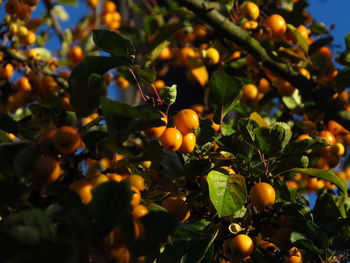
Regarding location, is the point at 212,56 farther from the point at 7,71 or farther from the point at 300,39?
the point at 7,71

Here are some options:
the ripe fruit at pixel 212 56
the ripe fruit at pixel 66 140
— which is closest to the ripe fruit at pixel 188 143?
the ripe fruit at pixel 66 140

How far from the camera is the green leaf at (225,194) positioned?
171 cm

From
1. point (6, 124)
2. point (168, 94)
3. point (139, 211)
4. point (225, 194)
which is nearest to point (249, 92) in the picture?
point (168, 94)

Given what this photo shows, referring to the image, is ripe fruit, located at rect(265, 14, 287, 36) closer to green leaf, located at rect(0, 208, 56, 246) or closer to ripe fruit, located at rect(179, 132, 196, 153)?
ripe fruit, located at rect(179, 132, 196, 153)

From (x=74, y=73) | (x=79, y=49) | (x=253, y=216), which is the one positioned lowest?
(x=79, y=49)

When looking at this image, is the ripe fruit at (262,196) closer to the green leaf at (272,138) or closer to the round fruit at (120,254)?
the green leaf at (272,138)

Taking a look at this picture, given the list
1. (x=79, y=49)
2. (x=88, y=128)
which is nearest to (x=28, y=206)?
(x=88, y=128)

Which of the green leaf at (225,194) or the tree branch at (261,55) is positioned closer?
the green leaf at (225,194)

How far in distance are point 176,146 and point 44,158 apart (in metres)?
0.50

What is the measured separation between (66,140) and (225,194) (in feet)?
1.94

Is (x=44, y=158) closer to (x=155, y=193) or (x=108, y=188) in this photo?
(x=108, y=188)

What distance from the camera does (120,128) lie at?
143 centimetres

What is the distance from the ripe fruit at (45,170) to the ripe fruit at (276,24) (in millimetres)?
1875

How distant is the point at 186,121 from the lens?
6.00 ft
